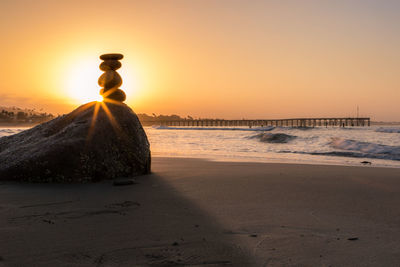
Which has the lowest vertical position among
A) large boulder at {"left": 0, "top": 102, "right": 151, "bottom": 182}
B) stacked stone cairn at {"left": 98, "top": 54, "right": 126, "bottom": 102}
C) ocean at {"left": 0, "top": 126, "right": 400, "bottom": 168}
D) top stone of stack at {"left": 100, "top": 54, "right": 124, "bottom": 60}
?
ocean at {"left": 0, "top": 126, "right": 400, "bottom": 168}

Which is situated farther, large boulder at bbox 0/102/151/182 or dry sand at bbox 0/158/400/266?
large boulder at bbox 0/102/151/182

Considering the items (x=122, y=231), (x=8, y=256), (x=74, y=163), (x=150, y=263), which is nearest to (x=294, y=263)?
(x=150, y=263)

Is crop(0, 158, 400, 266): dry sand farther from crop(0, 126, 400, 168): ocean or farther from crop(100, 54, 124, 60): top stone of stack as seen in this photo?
crop(0, 126, 400, 168): ocean

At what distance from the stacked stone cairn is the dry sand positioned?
270 centimetres

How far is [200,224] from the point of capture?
2.64m

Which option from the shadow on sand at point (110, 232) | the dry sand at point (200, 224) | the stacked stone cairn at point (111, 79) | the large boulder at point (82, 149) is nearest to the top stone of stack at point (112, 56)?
the stacked stone cairn at point (111, 79)

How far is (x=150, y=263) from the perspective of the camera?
1.88 meters

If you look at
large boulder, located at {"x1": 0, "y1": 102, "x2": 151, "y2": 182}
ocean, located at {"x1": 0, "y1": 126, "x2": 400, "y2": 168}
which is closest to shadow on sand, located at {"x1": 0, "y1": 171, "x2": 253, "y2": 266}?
large boulder, located at {"x1": 0, "y1": 102, "x2": 151, "y2": 182}

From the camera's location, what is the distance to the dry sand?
1975 mm

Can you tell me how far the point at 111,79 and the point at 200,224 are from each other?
4.86 metres

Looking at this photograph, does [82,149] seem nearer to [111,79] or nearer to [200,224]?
[111,79]

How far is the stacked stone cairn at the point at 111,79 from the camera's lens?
22.0ft

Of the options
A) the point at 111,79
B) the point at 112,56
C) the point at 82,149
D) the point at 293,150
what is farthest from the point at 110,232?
the point at 293,150

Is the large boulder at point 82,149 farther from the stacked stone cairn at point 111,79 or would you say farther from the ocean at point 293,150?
the ocean at point 293,150
